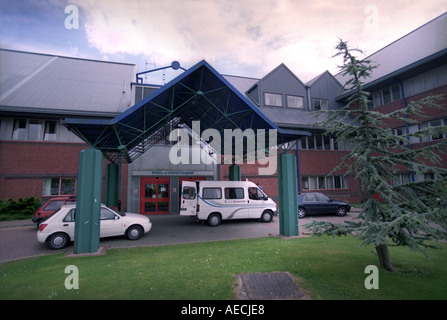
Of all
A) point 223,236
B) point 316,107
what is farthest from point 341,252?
point 316,107

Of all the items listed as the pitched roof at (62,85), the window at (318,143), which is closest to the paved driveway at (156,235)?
the pitched roof at (62,85)

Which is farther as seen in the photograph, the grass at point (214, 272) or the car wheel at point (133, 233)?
the car wheel at point (133, 233)

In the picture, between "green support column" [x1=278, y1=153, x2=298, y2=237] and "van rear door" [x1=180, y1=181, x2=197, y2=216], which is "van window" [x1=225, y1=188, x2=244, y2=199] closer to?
"van rear door" [x1=180, y1=181, x2=197, y2=216]

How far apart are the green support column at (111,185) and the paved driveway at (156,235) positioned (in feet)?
12.5

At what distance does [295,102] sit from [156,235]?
19.0 metres

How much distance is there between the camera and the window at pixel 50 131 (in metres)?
17.1

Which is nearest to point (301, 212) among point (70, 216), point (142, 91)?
point (70, 216)

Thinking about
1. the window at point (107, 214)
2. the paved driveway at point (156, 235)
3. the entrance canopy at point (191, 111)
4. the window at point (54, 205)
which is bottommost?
the paved driveway at point (156, 235)

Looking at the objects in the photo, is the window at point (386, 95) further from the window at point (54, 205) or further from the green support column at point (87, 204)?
the window at point (54, 205)

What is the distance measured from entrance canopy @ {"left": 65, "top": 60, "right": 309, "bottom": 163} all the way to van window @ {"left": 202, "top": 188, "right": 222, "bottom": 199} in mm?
3464

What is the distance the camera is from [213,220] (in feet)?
40.5
